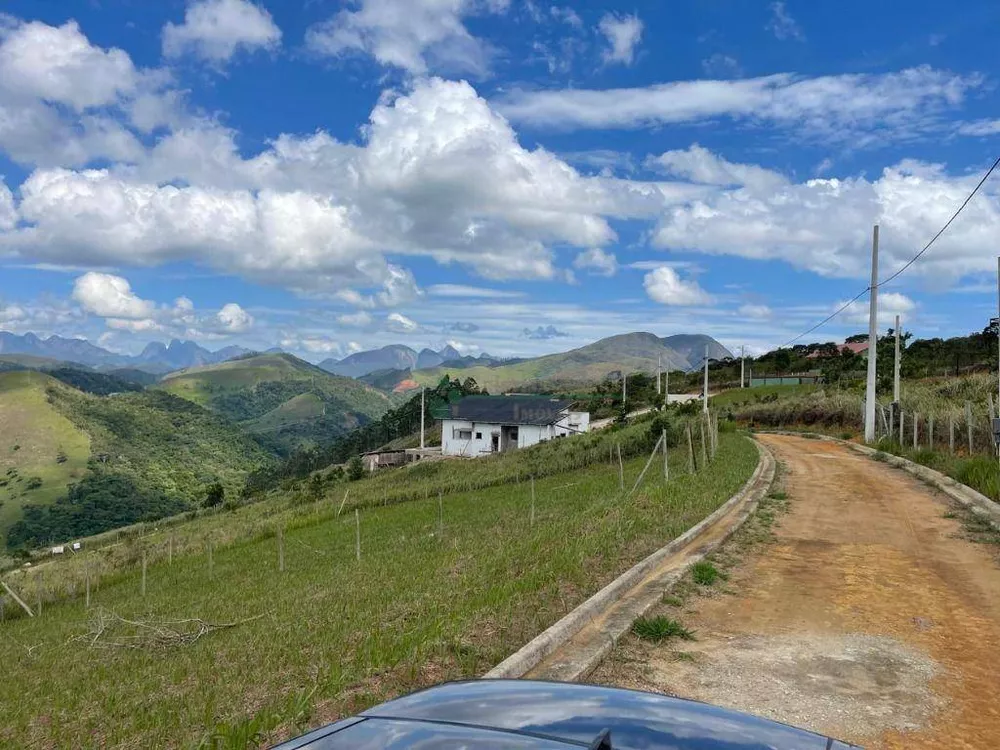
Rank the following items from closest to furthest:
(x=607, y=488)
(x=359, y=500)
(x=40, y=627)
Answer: (x=40, y=627)
(x=607, y=488)
(x=359, y=500)

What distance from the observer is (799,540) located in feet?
36.6

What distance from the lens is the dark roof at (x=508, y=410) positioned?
6794cm

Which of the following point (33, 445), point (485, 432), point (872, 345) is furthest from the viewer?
point (33, 445)

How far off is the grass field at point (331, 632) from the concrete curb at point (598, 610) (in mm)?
224

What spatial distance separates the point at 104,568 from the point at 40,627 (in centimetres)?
1237

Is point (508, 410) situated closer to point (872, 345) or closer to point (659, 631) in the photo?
point (872, 345)

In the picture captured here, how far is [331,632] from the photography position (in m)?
7.57

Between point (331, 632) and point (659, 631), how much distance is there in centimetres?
346

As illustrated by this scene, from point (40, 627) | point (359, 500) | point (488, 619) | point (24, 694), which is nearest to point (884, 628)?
point (488, 619)

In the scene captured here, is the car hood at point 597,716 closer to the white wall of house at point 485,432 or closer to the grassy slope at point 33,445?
the white wall of house at point 485,432

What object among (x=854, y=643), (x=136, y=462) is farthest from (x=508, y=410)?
(x=136, y=462)

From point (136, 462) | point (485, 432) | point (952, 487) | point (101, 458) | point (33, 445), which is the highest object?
point (952, 487)

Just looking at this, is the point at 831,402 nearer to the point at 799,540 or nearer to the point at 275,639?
the point at 799,540

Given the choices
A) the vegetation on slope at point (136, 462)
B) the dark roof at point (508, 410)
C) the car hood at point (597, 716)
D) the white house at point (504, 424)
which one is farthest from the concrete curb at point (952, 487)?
the vegetation on slope at point (136, 462)
